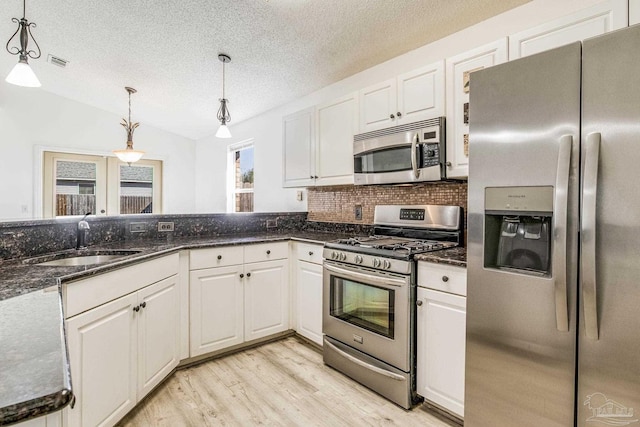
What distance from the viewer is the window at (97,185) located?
4.93m

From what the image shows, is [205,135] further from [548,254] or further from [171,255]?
[548,254]

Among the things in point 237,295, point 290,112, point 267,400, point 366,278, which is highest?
point 290,112

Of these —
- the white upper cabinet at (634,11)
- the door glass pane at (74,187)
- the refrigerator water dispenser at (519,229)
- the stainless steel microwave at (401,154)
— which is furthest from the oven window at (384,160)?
the door glass pane at (74,187)

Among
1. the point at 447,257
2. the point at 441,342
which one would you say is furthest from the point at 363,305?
the point at 447,257

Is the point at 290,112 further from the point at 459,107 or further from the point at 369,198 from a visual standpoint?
the point at 459,107

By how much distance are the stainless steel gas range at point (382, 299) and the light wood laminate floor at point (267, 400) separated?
114mm

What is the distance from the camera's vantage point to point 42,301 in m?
1.01

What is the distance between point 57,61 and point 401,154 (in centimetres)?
392

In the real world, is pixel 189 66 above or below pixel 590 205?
above

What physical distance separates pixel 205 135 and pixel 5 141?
2.69 metres

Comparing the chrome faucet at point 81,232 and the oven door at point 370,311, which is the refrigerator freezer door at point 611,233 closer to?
the oven door at point 370,311

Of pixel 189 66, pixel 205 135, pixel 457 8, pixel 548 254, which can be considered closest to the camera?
pixel 548 254

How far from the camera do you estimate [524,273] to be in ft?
4.51

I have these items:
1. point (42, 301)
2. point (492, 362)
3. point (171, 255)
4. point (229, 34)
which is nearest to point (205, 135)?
point (229, 34)
